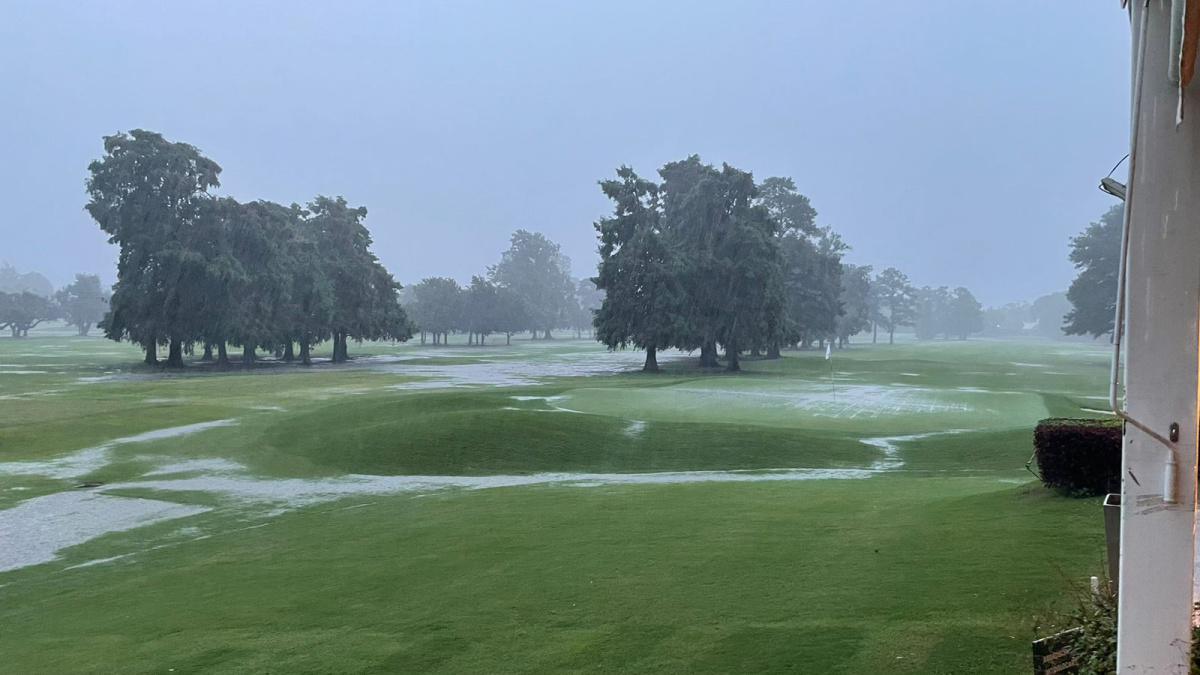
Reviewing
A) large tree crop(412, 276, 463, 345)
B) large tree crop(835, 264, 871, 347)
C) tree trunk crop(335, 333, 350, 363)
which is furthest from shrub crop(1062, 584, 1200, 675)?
large tree crop(412, 276, 463, 345)

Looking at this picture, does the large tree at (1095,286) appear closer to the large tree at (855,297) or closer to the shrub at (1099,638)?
the large tree at (855,297)

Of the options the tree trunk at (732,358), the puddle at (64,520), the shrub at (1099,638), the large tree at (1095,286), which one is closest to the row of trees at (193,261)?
the tree trunk at (732,358)

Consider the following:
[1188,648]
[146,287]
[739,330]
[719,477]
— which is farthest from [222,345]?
[1188,648]

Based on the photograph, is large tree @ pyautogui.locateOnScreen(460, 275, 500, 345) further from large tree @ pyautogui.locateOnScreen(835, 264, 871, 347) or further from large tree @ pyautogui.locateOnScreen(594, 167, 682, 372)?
large tree @ pyautogui.locateOnScreen(594, 167, 682, 372)

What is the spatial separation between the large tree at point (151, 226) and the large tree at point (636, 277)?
30.0 meters

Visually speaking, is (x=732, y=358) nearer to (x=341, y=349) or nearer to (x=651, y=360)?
(x=651, y=360)

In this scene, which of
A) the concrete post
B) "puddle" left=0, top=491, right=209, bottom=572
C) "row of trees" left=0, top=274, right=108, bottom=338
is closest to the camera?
the concrete post

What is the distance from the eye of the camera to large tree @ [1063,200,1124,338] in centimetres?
9550

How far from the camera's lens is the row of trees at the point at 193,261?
68375 mm

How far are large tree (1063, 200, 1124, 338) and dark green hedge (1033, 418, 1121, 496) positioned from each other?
90.9 m

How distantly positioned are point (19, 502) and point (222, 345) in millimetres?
57499

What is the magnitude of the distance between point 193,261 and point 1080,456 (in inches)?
2583

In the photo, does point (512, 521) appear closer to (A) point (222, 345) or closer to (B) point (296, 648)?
(B) point (296, 648)

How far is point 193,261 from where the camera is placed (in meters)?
66.6
